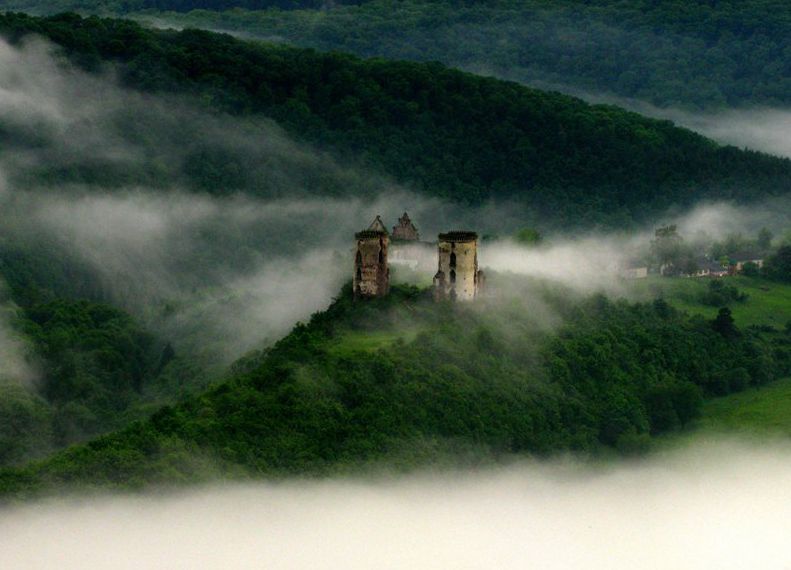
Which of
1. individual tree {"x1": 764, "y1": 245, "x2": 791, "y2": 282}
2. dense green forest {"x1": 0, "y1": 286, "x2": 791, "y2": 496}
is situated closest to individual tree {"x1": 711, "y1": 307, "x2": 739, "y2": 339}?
dense green forest {"x1": 0, "y1": 286, "x2": 791, "y2": 496}

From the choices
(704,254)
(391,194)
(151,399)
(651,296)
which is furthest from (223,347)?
(391,194)

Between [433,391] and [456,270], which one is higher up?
[456,270]

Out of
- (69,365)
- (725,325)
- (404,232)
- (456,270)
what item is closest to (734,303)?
(725,325)

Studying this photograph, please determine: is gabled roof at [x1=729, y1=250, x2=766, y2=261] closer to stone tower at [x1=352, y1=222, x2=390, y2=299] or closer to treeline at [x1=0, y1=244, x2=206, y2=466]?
treeline at [x1=0, y1=244, x2=206, y2=466]

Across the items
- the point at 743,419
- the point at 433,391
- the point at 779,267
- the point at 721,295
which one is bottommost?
the point at 743,419

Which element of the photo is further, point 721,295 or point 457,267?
point 721,295

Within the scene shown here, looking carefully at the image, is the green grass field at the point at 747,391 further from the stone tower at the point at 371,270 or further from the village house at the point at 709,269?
the stone tower at the point at 371,270

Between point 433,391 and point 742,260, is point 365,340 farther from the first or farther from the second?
point 742,260
